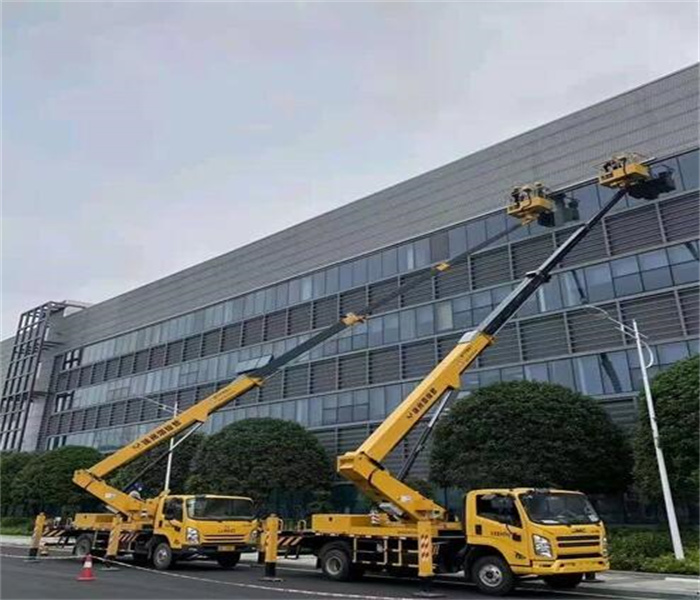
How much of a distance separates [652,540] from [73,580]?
1708 centimetres

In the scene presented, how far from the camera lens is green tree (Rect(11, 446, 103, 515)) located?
44306 millimetres

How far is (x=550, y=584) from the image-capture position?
50.2 ft

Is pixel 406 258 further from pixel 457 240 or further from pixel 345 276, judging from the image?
pixel 345 276

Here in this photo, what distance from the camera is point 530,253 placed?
33156mm

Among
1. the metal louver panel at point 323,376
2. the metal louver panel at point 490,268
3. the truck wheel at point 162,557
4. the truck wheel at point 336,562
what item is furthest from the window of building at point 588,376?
the truck wheel at point 162,557

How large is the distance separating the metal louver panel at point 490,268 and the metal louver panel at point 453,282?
1.72 feet

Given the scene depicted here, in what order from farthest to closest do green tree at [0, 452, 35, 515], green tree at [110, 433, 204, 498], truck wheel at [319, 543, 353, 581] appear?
green tree at [0, 452, 35, 515] → green tree at [110, 433, 204, 498] → truck wheel at [319, 543, 353, 581]

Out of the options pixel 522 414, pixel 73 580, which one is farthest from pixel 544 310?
pixel 73 580

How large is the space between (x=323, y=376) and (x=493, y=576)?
27.4 metres

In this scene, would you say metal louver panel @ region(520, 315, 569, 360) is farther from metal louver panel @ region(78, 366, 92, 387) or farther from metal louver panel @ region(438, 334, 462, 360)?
metal louver panel @ region(78, 366, 92, 387)

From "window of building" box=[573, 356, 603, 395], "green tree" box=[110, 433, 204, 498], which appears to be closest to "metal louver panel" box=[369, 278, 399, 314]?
"window of building" box=[573, 356, 603, 395]

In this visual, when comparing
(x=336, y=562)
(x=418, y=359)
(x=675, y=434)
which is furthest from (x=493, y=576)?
(x=418, y=359)

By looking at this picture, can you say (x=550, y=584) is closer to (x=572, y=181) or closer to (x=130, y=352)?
(x=572, y=181)

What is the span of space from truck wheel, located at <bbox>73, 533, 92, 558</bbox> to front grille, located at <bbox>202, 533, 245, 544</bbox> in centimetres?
563
